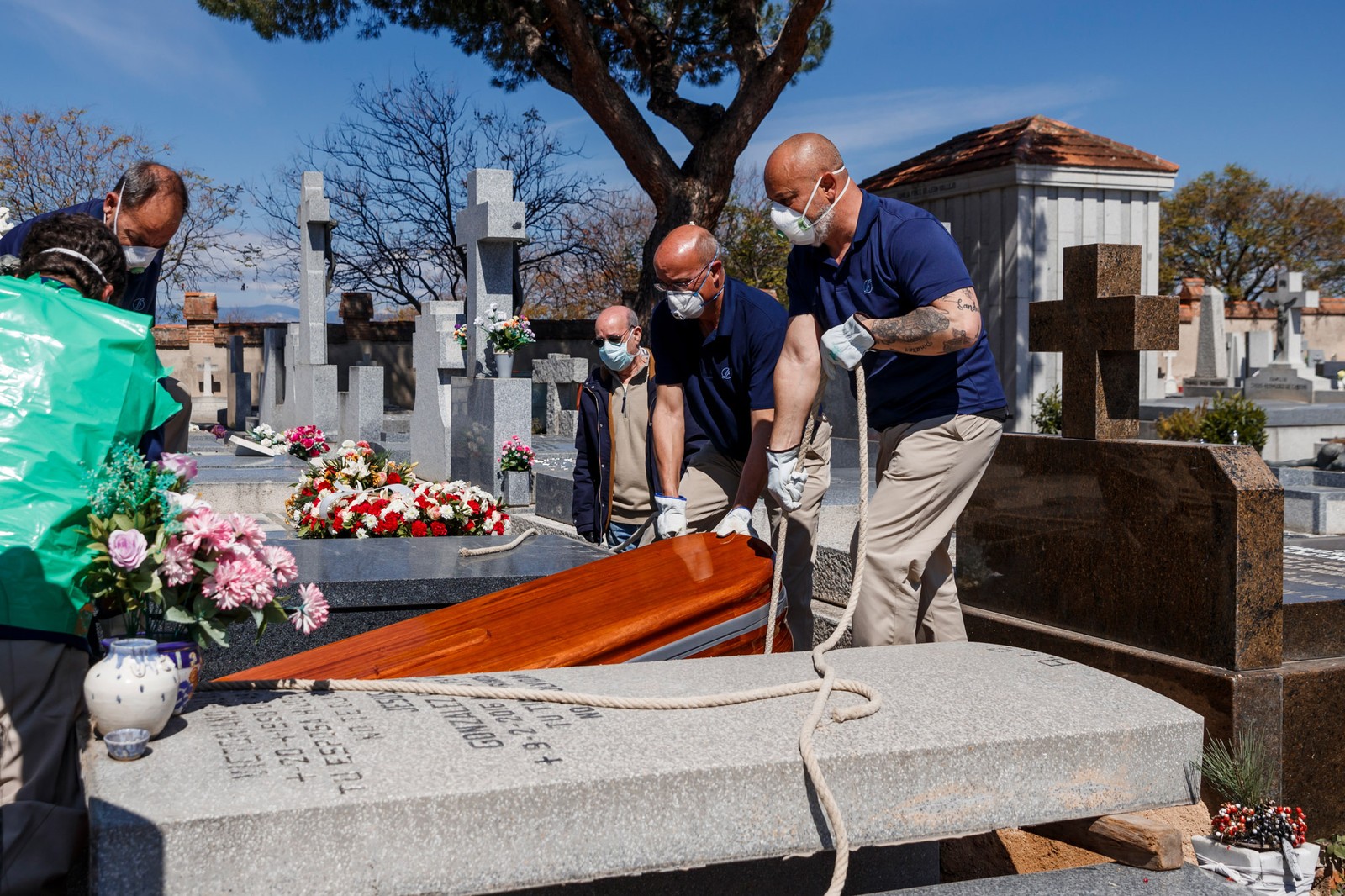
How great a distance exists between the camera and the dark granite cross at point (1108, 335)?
376 centimetres

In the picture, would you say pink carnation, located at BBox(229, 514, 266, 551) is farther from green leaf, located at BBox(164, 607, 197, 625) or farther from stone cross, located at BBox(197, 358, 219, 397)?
stone cross, located at BBox(197, 358, 219, 397)

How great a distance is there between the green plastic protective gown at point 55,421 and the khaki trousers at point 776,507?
2.22 m

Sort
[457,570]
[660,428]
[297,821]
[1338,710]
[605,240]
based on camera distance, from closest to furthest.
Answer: [297,821]
[1338,710]
[660,428]
[457,570]
[605,240]

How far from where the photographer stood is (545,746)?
7.15 feet

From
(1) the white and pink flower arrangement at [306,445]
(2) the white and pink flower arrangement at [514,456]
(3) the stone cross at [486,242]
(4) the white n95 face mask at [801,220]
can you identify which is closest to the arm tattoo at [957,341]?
(4) the white n95 face mask at [801,220]

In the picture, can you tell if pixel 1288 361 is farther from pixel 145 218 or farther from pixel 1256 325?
pixel 145 218

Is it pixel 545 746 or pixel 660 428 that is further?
pixel 660 428

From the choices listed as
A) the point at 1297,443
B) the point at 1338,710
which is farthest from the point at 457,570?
the point at 1297,443

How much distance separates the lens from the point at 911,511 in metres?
3.35

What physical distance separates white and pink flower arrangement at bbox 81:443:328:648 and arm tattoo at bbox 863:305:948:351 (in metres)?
1.73

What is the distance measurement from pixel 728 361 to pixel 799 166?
894 mm

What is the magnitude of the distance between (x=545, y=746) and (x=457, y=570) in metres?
2.54

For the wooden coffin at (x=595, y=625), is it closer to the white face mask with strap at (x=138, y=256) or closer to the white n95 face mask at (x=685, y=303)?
the white n95 face mask at (x=685, y=303)

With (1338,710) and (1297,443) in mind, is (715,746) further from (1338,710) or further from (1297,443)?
(1297,443)
